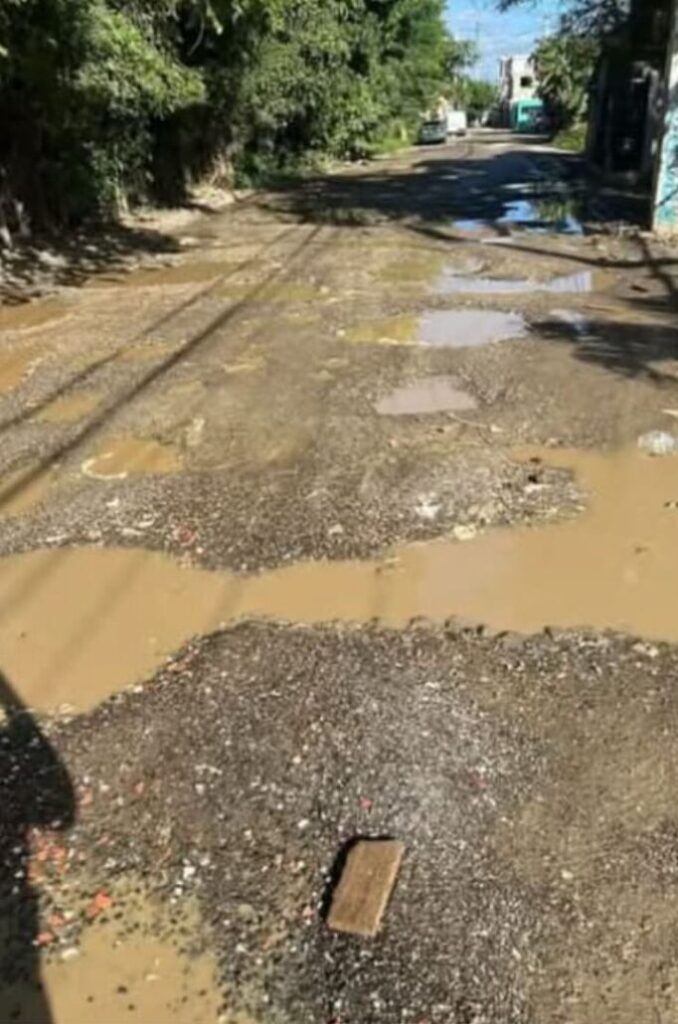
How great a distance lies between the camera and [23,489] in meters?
5.91

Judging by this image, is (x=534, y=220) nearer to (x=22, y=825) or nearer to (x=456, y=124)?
(x=22, y=825)

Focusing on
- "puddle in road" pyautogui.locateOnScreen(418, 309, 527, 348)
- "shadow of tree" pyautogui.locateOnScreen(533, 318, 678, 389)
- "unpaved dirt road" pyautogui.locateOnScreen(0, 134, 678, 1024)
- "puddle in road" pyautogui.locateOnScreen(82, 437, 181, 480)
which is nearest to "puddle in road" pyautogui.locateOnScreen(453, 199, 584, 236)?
"puddle in road" pyautogui.locateOnScreen(418, 309, 527, 348)

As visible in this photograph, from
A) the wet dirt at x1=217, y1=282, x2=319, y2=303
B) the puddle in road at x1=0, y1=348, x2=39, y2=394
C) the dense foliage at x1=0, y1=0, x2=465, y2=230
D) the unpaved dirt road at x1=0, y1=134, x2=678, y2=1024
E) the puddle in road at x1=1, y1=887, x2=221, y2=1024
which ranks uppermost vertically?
the dense foliage at x1=0, y1=0, x2=465, y2=230

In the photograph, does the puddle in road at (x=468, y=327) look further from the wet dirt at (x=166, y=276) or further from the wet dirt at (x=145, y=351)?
the wet dirt at (x=166, y=276)

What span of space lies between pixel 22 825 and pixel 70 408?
4.82m

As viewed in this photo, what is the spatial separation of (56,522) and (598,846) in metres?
3.53

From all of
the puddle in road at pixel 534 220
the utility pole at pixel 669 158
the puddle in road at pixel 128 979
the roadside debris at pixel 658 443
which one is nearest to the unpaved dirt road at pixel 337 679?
the puddle in road at pixel 128 979

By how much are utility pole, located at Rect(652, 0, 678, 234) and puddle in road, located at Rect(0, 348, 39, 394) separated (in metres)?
10.1

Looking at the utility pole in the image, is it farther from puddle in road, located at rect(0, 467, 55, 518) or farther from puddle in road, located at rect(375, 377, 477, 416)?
puddle in road, located at rect(0, 467, 55, 518)

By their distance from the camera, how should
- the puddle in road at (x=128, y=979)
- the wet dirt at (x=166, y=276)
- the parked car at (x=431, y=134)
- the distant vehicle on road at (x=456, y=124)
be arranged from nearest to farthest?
the puddle in road at (x=128, y=979) → the wet dirt at (x=166, y=276) → the parked car at (x=431, y=134) → the distant vehicle on road at (x=456, y=124)

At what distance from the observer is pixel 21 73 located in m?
11.4

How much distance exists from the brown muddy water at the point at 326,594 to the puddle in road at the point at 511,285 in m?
6.68

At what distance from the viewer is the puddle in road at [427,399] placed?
7.09m

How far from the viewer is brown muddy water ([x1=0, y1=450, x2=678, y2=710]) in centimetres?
412
